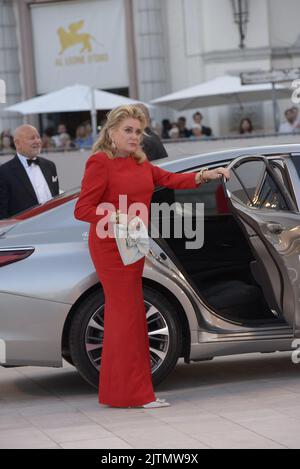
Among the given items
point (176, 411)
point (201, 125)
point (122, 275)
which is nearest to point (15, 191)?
point (122, 275)

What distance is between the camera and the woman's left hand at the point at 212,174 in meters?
7.26

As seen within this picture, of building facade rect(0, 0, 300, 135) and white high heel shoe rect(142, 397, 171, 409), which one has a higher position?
building facade rect(0, 0, 300, 135)

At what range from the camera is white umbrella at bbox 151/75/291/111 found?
21.5 m

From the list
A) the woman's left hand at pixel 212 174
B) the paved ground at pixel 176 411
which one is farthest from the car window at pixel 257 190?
the paved ground at pixel 176 411

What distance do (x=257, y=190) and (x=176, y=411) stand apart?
158cm

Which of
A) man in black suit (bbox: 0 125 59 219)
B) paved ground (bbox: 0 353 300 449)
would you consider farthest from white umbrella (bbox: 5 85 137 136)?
paved ground (bbox: 0 353 300 449)

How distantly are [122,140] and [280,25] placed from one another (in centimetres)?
1749

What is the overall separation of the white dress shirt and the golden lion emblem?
15945 millimetres

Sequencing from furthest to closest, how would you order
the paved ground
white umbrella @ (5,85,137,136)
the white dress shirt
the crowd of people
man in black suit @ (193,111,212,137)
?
white umbrella @ (5,85,137,136) < man in black suit @ (193,111,212,137) < the crowd of people < the white dress shirt < the paved ground

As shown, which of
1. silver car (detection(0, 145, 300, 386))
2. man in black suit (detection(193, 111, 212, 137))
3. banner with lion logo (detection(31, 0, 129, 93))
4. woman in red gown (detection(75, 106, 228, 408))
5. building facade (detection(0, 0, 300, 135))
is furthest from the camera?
banner with lion logo (detection(31, 0, 129, 93))

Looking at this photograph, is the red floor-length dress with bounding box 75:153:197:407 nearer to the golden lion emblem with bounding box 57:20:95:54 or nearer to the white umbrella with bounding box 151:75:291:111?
the white umbrella with bounding box 151:75:291:111

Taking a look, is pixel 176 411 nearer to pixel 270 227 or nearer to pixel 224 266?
pixel 224 266

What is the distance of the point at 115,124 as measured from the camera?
285 inches
